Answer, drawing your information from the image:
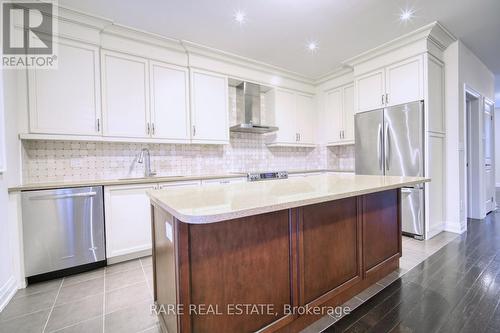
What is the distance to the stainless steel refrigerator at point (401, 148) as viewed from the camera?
3.00 meters

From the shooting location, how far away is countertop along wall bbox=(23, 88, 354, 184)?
2535 mm

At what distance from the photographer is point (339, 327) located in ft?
4.88

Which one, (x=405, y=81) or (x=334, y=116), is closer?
(x=405, y=81)

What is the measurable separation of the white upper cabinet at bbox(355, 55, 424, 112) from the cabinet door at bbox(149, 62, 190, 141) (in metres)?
2.81

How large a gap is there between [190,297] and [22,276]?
6.81 feet

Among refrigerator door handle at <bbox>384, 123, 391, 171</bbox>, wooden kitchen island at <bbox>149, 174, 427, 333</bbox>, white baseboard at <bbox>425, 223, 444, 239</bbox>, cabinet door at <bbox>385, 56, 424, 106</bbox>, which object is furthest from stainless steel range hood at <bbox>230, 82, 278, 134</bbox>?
white baseboard at <bbox>425, 223, 444, 239</bbox>

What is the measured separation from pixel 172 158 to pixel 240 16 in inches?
82.0

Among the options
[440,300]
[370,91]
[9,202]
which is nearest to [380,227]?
[440,300]

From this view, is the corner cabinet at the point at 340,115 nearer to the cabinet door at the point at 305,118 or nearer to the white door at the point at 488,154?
the cabinet door at the point at 305,118

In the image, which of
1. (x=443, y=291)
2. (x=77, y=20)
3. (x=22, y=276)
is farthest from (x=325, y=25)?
(x=22, y=276)

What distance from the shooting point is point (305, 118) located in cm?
463

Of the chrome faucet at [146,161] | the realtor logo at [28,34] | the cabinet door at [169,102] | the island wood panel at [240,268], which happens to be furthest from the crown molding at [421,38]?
the realtor logo at [28,34]

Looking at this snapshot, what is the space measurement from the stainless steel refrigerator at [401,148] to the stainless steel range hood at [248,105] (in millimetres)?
1559

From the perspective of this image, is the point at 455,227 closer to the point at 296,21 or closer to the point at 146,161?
the point at 296,21
